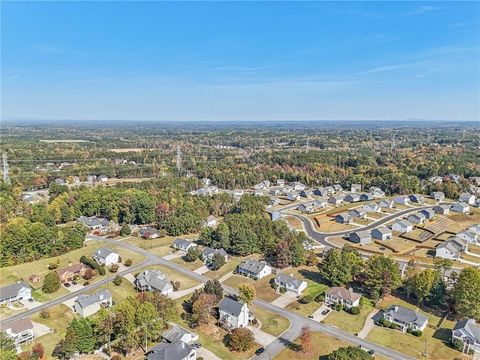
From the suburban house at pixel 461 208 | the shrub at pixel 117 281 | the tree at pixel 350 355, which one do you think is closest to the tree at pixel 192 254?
the shrub at pixel 117 281

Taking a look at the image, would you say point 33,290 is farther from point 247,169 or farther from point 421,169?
point 421,169

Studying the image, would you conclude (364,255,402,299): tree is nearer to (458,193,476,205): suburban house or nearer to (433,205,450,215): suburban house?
(433,205,450,215): suburban house

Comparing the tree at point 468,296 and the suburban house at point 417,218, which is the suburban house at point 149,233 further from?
the suburban house at point 417,218

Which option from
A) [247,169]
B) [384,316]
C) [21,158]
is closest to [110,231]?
[384,316]

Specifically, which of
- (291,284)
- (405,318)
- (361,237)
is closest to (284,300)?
(291,284)

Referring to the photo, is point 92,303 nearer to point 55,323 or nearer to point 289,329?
point 55,323

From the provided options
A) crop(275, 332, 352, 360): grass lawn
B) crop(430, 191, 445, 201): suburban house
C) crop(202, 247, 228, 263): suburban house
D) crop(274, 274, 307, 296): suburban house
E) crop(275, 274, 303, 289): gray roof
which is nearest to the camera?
crop(275, 332, 352, 360): grass lawn

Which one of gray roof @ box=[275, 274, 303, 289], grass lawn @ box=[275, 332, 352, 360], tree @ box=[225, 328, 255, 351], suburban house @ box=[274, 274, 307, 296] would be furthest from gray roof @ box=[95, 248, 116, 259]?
grass lawn @ box=[275, 332, 352, 360]
